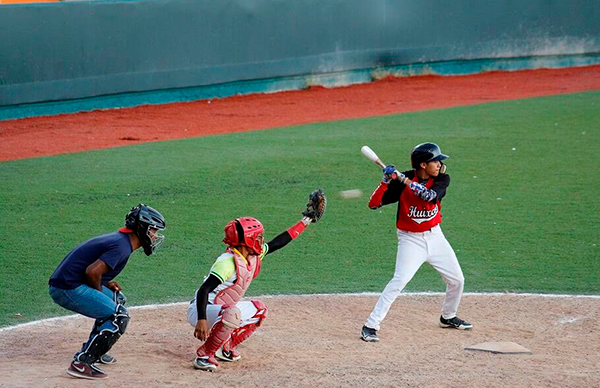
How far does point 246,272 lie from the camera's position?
599 centimetres

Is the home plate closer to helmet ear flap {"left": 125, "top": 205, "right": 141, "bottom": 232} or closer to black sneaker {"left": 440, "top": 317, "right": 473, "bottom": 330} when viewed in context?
black sneaker {"left": 440, "top": 317, "right": 473, "bottom": 330}

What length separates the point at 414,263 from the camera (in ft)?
22.0

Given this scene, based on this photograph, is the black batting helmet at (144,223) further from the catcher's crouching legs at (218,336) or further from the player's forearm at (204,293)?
the catcher's crouching legs at (218,336)

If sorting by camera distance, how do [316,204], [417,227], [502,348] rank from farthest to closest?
[417,227]
[502,348]
[316,204]

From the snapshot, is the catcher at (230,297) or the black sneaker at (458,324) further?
the black sneaker at (458,324)

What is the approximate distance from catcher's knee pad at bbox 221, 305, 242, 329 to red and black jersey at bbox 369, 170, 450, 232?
59.3 inches

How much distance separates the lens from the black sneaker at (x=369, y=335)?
6656 mm

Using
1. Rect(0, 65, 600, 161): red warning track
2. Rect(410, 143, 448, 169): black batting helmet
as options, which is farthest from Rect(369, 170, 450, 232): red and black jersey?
Rect(0, 65, 600, 161): red warning track

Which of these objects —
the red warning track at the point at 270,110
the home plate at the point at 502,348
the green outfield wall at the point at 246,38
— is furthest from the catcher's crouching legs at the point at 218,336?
the green outfield wall at the point at 246,38

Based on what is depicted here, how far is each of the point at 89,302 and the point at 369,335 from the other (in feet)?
7.04

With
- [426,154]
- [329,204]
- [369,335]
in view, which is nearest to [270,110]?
[329,204]

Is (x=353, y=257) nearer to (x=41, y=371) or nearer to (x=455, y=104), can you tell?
(x=41, y=371)

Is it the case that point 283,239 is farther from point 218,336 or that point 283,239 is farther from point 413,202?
point 413,202

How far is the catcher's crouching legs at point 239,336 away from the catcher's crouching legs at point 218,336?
16 cm
